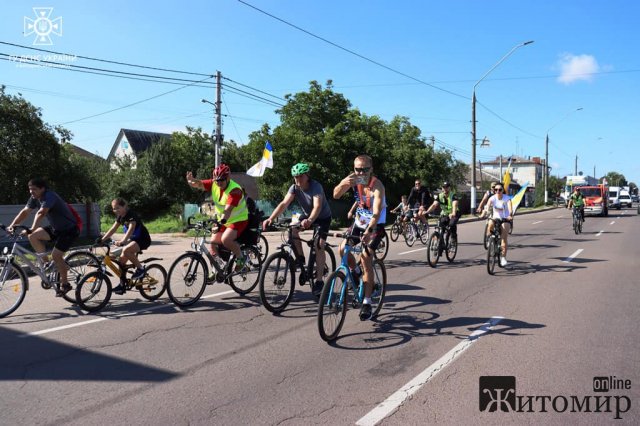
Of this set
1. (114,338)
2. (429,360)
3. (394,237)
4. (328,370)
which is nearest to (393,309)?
(429,360)

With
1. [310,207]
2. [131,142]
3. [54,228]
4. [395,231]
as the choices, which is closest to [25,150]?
[395,231]

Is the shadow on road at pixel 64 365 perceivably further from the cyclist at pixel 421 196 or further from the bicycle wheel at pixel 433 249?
the cyclist at pixel 421 196

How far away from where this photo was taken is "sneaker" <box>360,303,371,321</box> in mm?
5930

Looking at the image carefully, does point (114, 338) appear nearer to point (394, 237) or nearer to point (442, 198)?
point (442, 198)

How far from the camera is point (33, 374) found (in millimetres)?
4441

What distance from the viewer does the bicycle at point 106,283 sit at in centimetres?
671

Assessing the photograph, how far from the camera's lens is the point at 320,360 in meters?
4.78

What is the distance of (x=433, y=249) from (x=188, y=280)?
19.5 ft

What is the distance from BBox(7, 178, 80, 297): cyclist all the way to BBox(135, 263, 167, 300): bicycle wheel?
967 millimetres

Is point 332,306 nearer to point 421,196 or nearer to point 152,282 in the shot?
point 152,282

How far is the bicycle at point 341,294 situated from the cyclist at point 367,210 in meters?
0.09

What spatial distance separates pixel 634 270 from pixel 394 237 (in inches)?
324

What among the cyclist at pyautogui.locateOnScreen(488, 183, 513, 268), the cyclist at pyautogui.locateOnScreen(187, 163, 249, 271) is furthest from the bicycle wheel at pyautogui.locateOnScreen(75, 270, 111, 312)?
the cyclist at pyautogui.locateOnScreen(488, 183, 513, 268)

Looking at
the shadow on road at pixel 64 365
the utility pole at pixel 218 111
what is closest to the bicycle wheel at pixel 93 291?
the shadow on road at pixel 64 365
